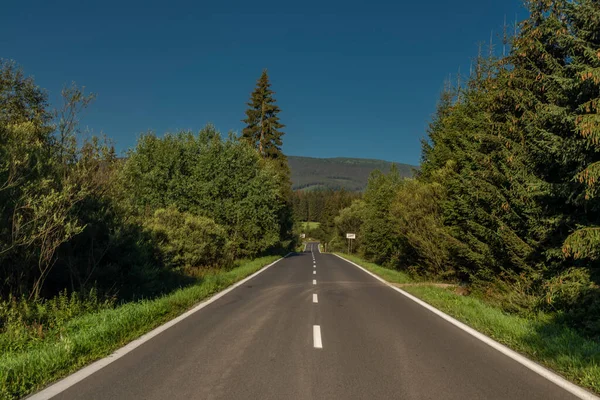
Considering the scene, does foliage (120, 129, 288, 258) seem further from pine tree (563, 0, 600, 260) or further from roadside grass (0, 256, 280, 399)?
pine tree (563, 0, 600, 260)

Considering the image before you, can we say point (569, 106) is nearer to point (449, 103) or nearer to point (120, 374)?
point (120, 374)

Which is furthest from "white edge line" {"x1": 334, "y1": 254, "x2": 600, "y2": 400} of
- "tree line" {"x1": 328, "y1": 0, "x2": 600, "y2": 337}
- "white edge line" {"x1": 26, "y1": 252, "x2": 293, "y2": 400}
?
"white edge line" {"x1": 26, "y1": 252, "x2": 293, "y2": 400}

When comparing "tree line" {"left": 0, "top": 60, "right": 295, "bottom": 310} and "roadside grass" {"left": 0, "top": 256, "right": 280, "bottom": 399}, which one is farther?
"tree line" {"left": 0, "top": 60, "right": 295, "bottom": 310}

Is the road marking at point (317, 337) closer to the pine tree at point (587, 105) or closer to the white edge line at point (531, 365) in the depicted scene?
the white edge line at point (531, 365)

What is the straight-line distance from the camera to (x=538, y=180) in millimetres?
9609

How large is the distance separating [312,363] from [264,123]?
42.8 meters

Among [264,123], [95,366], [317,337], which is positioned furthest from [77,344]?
[264,123]

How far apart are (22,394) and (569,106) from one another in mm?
10503

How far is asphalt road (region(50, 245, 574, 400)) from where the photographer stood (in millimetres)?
4309

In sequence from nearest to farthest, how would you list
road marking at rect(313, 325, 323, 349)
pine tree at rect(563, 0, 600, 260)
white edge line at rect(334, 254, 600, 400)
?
1. white edge line at rect(334, 254, 600, 400)
2. road marking at rect(313, 325, 323, 349)
3. pine tree at rect(563, 0, 600, 260)

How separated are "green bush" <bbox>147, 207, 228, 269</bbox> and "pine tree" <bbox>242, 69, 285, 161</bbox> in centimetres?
2676

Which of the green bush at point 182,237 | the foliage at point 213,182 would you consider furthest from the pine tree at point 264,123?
the green bush at point 182,237

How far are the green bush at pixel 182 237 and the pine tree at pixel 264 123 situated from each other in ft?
87.8

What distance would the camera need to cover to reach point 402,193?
74.8 ft
